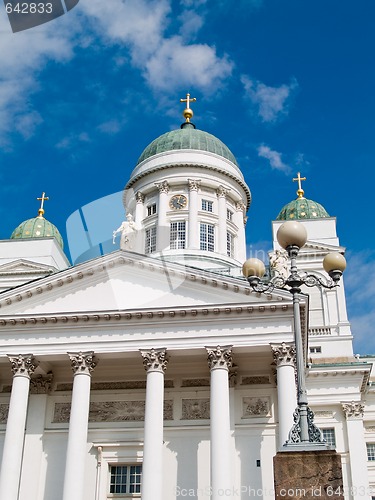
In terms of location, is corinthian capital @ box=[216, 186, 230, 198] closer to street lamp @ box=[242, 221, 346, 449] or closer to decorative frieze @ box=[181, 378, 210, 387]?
decorative frieze @ box=[181, 378, 210, 387]

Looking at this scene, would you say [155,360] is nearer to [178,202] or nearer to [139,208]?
[178,202]

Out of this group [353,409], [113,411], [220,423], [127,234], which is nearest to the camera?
[220,423]

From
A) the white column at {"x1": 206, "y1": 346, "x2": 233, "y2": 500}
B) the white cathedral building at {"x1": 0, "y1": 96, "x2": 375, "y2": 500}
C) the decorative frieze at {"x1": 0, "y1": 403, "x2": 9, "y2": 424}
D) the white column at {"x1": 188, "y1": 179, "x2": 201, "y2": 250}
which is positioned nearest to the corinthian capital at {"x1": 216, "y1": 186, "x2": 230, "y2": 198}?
the white column at {"x1": 188, "y1": 179, "x2": 201, "y2": 250}

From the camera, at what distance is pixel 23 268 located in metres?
41.6

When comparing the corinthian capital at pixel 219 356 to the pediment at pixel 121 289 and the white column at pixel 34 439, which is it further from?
the white column at pixel 34 439

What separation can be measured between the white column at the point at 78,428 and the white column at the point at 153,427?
7.51 feet

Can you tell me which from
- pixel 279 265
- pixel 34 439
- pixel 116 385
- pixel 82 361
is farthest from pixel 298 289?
pixel 34 439

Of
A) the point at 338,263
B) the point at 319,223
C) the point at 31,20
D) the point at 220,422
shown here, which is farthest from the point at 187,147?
the point at 31,20

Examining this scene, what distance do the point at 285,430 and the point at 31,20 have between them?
18.5 m

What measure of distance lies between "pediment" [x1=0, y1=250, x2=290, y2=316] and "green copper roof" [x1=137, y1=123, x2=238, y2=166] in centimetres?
1785

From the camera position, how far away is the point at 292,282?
525 inches

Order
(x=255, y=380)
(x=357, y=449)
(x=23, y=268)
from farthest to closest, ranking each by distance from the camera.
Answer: (x=23, y=268) → (x=357, y=449) → (x=255, y=380)

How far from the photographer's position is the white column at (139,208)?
139ft

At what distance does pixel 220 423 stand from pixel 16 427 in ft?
25.3
